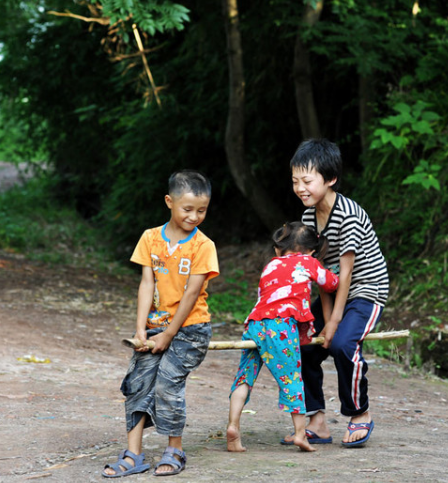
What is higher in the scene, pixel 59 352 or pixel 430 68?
pixel 430 68

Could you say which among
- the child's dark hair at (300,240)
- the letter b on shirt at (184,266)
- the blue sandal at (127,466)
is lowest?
the blue sandal at (127,466)

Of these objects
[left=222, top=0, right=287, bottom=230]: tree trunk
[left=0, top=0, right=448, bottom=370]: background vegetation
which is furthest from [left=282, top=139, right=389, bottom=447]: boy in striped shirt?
[left=222, top=0, right=287, bottom=230]: tree trunk

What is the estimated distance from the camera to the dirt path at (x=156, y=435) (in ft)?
11.5

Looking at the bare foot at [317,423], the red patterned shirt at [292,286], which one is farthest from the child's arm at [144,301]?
the bare foot at [317,423]

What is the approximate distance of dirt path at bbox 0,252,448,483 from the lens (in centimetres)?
351

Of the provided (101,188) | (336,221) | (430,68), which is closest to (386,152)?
(430,68)

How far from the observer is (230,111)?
11.1 metres

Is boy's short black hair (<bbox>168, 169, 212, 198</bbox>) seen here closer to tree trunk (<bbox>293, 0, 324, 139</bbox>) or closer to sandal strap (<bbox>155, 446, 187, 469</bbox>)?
sandal strap (<bbox>155, 446, 187, 469</bbox>)

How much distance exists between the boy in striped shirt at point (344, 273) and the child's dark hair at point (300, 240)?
0.18 feet

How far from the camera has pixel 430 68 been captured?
9.29 m

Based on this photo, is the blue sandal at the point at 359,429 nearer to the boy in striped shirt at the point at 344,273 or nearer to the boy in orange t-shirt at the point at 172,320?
the boy in striped shirt at the point at 344,273

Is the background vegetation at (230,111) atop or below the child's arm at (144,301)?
atop

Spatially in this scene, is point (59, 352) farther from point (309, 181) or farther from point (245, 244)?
point (245, 244)

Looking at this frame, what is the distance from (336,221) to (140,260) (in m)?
1.09
